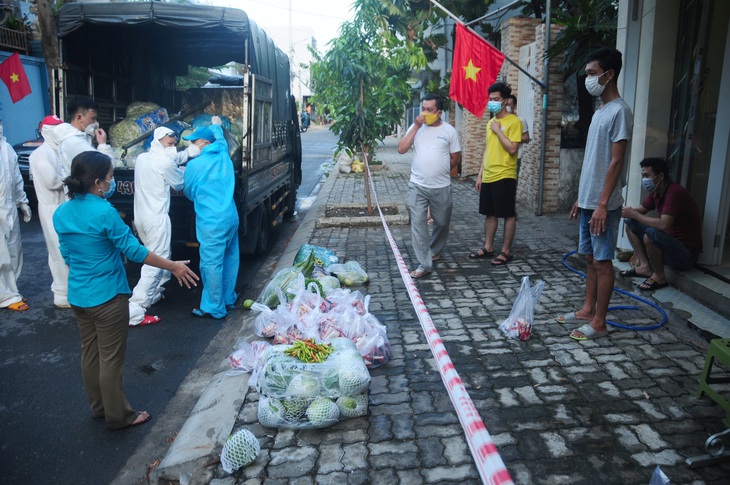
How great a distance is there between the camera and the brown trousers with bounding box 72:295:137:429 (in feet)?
11.1

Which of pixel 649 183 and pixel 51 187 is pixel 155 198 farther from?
pixel 649 183

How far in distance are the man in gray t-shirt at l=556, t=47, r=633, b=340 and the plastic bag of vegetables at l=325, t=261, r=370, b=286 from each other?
2291 mm

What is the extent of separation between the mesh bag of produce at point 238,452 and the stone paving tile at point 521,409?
0.06 metres

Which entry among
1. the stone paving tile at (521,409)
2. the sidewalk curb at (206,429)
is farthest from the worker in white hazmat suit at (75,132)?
the stone paving tile at (521,409)

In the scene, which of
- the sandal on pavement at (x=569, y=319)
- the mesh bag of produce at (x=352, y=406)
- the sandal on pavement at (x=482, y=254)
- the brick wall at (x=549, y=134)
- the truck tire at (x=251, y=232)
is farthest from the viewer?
the brick wall at (x=549, y=134)

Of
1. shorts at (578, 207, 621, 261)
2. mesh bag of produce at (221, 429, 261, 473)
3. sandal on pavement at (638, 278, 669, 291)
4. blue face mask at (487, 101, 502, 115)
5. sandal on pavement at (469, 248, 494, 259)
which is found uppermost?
blue face mask at (487, 101, 502, 115)

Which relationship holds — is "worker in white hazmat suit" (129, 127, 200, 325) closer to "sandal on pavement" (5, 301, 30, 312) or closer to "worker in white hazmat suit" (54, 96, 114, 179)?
"worker in white hazmat suit" (54, 96, 114, 179)

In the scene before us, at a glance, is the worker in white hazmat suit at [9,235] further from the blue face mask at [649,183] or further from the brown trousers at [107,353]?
the blue face mask at [649,183]

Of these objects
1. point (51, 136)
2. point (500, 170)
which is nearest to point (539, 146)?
point (500, 170)

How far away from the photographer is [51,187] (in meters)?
5.64

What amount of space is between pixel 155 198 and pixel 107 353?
97.1 inches

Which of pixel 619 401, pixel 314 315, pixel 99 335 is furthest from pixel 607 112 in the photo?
pixel 99 335

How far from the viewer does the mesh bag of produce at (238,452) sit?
2.81 metres

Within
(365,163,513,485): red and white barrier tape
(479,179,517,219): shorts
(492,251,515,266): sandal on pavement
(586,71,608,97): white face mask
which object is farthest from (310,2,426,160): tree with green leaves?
(365,163,513,485): red and white barrier tape
